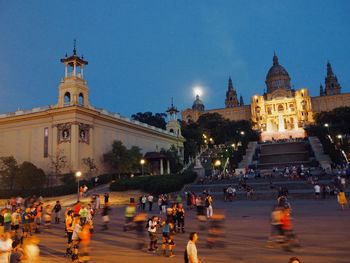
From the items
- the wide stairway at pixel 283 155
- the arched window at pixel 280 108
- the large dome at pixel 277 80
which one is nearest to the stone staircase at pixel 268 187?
the wide stairway at pixel 283 155

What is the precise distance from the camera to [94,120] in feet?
153

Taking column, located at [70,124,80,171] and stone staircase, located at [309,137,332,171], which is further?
stone staircase, located at [309,137,332,171]

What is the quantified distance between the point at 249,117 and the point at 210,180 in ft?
329

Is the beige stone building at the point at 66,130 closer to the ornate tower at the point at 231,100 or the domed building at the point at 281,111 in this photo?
the domed building at the point at 281,111

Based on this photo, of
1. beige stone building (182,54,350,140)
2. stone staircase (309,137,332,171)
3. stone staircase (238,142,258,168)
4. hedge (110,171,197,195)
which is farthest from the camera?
beige stone building (182,54,350,140)

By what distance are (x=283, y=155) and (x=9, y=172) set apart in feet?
148

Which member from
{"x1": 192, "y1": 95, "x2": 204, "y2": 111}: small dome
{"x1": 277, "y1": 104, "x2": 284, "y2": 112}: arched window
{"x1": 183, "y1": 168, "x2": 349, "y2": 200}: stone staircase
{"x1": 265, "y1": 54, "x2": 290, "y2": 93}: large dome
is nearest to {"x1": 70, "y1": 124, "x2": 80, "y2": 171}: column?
{"x1": 183, "y1": 168, "x2": 349, "y2": 200}: stone staircase

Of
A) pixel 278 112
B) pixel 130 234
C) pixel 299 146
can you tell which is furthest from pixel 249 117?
pixel 130 234

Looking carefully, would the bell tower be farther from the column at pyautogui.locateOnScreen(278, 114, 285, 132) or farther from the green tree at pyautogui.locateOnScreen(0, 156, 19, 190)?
the column at pyautogui.locateOnScreen(278, 114, 285, 132)

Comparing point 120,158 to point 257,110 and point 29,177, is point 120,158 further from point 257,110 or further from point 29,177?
point 257,110

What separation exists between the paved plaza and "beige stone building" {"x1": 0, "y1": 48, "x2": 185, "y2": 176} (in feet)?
84.5

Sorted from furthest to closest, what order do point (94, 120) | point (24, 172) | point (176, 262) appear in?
point (94, 120) < point (24, 172) < point (176, 262)

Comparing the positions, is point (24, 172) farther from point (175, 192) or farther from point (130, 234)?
point (130, 234)

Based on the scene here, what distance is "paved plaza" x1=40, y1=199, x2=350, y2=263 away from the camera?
33.6 ft
